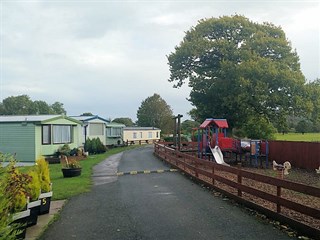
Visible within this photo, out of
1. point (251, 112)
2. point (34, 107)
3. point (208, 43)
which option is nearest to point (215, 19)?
point (208, 43)

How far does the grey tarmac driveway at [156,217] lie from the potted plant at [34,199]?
443 mm

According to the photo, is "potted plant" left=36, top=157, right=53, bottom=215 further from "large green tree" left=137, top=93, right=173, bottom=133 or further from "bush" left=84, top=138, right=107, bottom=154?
"large green tree" left=137, top=93, right=173, bottom=133

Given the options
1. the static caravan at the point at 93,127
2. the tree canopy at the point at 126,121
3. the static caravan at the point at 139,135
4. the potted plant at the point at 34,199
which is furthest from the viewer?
the tree canopy at the point at 126,121

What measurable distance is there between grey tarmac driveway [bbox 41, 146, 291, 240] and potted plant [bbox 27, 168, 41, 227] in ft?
1.45

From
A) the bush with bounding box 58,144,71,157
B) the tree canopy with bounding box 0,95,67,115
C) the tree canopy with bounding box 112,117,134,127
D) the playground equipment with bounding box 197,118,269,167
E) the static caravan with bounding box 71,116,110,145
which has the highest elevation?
the tree canopy with bounding box 0,95,67,115

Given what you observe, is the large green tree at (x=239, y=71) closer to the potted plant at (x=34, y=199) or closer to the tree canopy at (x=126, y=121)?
the potted plant at (x=34, y=199)

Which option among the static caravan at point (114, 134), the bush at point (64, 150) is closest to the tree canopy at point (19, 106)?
the static caravan at point (114, 134)

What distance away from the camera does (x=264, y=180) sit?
308 inches

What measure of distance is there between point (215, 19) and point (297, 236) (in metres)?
33.9

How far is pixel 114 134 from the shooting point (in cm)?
4491

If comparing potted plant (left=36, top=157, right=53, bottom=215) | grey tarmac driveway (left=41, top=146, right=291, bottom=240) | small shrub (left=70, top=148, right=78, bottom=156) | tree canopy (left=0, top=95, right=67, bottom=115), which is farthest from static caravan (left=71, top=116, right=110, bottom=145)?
tree canopy (left=0, top=95, right=67, bottom=115)

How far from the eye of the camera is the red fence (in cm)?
1786

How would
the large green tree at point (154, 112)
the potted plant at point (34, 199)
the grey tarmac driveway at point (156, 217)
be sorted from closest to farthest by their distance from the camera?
the grey tarmac driveway at point (156, 217), the potted plant at point (34, 199), the large green tree at point (154, 112)

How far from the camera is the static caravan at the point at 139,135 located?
5020 centimetres
